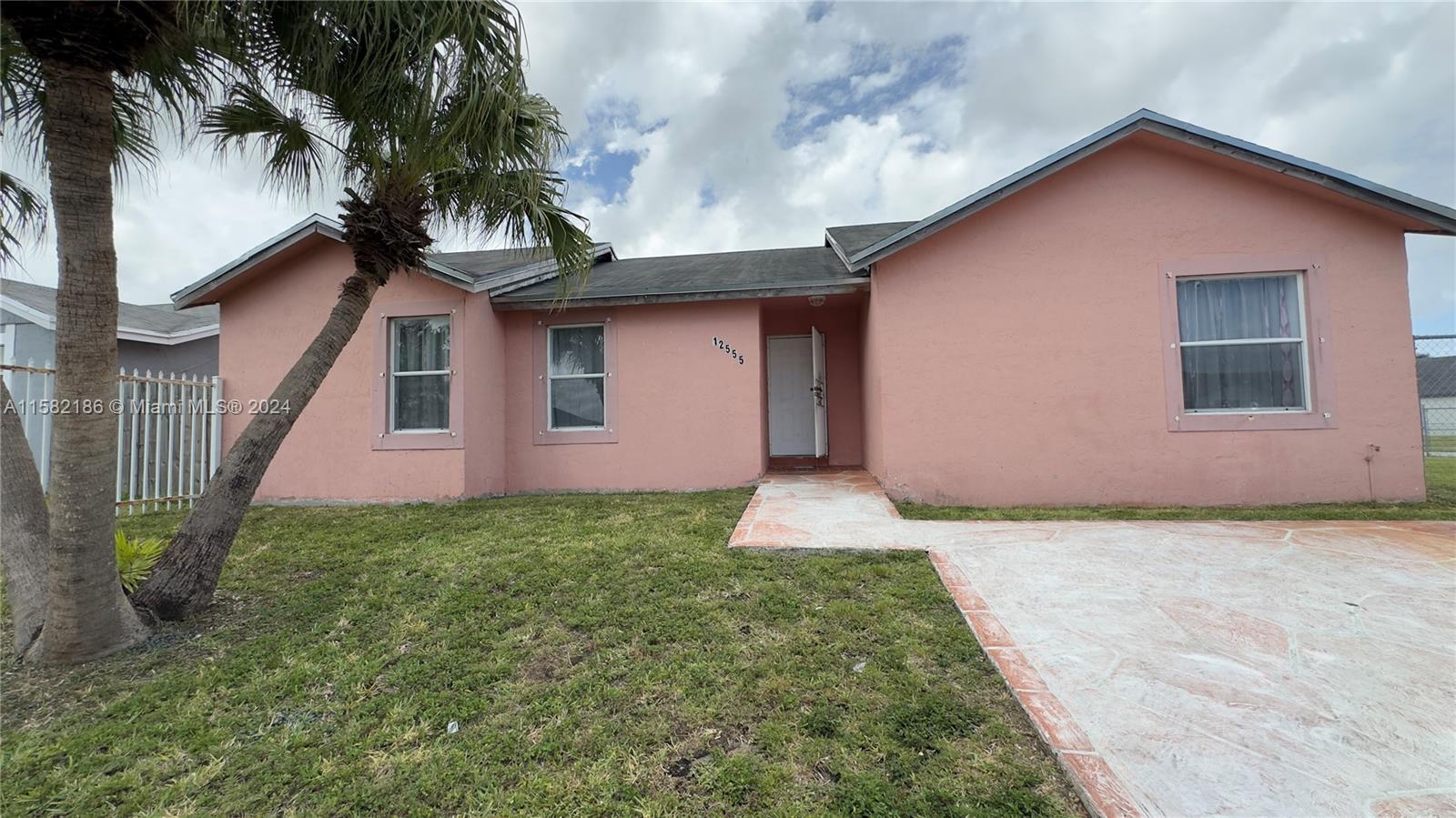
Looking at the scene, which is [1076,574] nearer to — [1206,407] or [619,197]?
[1206,407]

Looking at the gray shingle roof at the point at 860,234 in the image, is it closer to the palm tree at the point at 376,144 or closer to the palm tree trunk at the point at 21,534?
the palm tree at the point at 376,144

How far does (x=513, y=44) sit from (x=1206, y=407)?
7.83 metres

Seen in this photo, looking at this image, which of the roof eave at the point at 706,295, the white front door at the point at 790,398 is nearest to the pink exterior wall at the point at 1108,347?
the roof eave at the point at 706,295

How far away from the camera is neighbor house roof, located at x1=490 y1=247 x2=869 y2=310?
732cm

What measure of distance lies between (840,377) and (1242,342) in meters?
5.23

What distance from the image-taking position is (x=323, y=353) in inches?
151

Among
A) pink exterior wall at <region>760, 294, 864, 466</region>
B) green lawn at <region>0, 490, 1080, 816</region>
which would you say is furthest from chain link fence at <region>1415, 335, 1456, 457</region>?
green lawn at <region>0, 490, 1080, 816</region>

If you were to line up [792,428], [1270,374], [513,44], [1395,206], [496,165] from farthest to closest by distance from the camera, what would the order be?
1. [792,428]
2. [1270,374]
3. [1395,206]
4. [496,165]
5. [513,44]

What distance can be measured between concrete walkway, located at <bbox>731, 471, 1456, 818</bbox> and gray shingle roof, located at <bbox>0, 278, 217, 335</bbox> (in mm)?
13065

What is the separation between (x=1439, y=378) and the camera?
901 cm

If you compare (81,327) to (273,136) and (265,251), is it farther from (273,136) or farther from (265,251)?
(265,251)

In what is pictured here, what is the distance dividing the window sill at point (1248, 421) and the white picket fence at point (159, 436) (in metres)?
11.6

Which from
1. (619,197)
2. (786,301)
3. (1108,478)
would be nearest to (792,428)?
(786,301)

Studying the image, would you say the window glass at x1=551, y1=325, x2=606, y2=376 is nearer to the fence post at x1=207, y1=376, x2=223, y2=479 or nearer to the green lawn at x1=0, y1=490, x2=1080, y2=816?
the green lawn at x1=0, y1=490, x2=1080, y2=816
